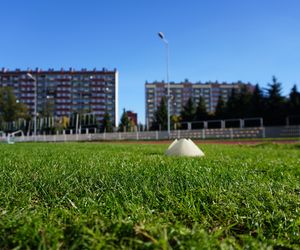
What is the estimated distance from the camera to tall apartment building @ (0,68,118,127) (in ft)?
502

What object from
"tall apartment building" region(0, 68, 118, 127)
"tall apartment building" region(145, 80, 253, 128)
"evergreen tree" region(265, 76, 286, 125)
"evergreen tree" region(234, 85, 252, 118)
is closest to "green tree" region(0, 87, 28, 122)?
"evergreen tree" region(234, 85, 252, 118)

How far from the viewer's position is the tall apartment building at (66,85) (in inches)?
6029

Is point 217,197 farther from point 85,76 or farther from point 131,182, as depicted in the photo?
point 85,76

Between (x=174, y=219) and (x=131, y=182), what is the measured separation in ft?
3.12

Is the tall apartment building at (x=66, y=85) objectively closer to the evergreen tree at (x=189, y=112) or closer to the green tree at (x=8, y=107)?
the green tree at (x=8, y=107)

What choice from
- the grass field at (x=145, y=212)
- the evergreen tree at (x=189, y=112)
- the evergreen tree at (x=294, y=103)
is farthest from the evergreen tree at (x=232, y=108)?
the grass field at (x=145, y=212)

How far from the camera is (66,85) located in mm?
153625

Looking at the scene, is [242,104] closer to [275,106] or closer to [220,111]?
[220,111]

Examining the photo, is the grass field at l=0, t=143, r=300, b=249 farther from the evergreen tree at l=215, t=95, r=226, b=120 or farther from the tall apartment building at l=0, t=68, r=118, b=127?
the tall apartment building at l=0, t=68, r=118, b=127

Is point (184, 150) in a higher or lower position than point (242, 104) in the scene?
lower

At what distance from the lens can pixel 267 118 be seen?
172ft

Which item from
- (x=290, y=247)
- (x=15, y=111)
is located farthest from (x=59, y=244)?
(x=15, y=111)

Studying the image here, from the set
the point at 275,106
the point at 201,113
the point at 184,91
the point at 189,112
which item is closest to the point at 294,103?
the point at 275,106

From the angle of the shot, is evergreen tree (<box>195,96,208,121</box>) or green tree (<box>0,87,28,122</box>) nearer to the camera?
evergreen tree (<box>195,96,208,121</box>)
